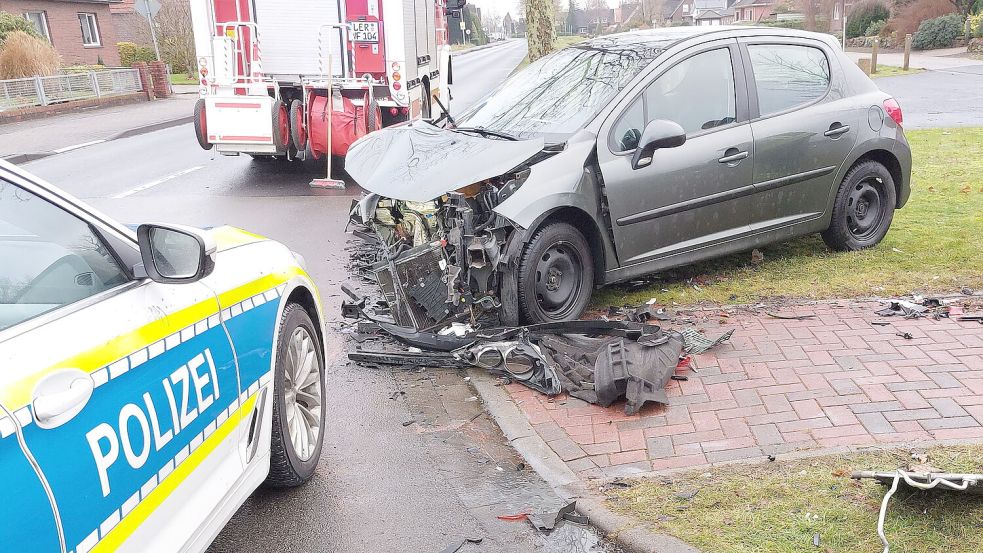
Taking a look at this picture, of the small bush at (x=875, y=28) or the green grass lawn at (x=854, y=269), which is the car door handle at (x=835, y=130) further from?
the small bush at (x=875, y=28)

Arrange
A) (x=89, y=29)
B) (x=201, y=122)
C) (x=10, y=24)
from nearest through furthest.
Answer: (x=201, y=122) → (x=10, y=24) → (x=89, y=29)

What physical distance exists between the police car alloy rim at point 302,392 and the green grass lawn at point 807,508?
140 centimetres

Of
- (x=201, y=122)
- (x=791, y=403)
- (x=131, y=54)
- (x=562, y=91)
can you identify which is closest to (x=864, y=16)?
(x=131, y=54)

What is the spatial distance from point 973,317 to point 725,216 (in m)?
1.75

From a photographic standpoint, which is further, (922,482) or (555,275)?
(555,275)

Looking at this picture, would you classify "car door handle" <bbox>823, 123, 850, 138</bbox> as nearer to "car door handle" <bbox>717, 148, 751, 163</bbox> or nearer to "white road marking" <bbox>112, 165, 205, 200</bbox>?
"car door handle" <bbox>717, 148, 751, 163</bbox>

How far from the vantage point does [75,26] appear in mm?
39875

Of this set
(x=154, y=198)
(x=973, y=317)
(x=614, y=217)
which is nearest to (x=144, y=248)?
(x=614, y=217)

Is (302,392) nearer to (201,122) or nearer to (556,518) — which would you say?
(556,518)

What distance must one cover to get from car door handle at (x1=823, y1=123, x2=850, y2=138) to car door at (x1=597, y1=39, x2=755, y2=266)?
0.84 m

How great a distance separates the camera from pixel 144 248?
2.52m

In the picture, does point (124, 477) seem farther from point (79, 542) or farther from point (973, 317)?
point (973, 317)

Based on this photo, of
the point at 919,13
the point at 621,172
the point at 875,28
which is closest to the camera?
the point at 621,172

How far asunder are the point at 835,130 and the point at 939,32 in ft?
124
